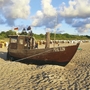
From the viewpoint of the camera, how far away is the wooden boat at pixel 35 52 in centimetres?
1495

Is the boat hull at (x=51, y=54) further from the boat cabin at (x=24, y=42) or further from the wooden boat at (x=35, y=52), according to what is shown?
the boat cabin at (x=24, y=42)

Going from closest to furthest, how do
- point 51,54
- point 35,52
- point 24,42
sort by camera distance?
point 51,54 < point 35,52 < point 24,42

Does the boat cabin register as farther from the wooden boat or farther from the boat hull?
the boat hull

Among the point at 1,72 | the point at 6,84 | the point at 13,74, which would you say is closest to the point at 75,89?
A: the point at 6,84

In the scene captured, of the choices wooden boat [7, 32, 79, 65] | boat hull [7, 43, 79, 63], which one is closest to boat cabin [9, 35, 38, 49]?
wooden boat [7, 32, 79, 65]

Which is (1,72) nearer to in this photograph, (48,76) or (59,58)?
(48,76)

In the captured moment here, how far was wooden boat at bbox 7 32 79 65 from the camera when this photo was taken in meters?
15.0

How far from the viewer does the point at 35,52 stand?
15852 mm

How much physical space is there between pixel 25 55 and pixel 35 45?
5.45 ft

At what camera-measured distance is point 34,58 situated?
16.1 m

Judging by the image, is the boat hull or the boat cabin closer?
the boat hull

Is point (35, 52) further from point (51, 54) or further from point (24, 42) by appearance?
point (24, 42)

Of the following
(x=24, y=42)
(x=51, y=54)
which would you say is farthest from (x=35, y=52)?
(x=24, y=42)

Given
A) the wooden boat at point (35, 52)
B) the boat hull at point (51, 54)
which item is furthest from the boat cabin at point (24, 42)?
the boat hull at point (51, 54)
